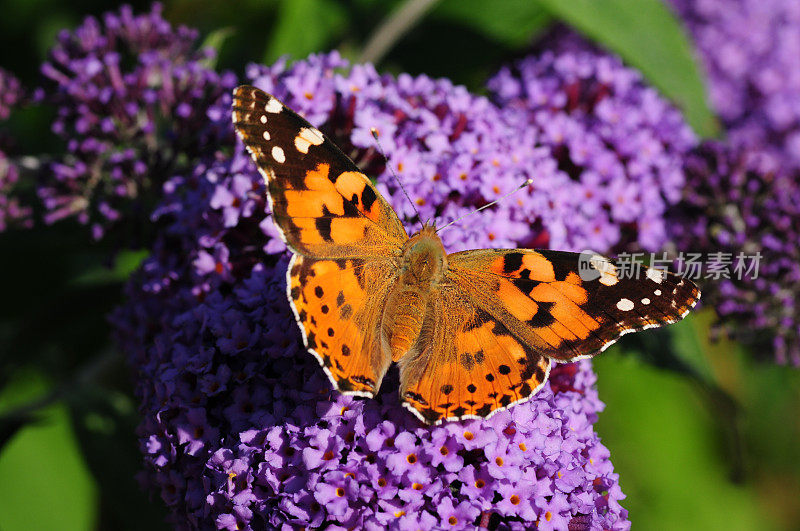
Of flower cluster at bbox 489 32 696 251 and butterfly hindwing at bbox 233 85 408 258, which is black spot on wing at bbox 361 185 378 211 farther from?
flower cluster at bbox 489 32 696 251

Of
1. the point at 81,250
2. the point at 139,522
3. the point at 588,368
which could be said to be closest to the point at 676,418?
the point at 588,368

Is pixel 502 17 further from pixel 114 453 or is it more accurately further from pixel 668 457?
pixel 668 457

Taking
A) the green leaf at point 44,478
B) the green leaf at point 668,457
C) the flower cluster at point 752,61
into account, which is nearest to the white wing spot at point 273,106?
the green leaf at point 44,478

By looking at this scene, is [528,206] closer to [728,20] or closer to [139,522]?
[139,522]

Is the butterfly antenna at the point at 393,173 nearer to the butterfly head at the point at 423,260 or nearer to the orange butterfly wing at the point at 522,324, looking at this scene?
the butterfly head at the point at 423,260

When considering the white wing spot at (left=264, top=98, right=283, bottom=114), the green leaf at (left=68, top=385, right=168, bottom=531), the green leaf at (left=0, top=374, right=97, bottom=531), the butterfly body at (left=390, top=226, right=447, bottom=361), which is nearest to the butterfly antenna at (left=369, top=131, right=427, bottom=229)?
the butterfly body at (left=390, top=226, right=447, bottom=361)

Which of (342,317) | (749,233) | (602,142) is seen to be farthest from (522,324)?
(749,233)
